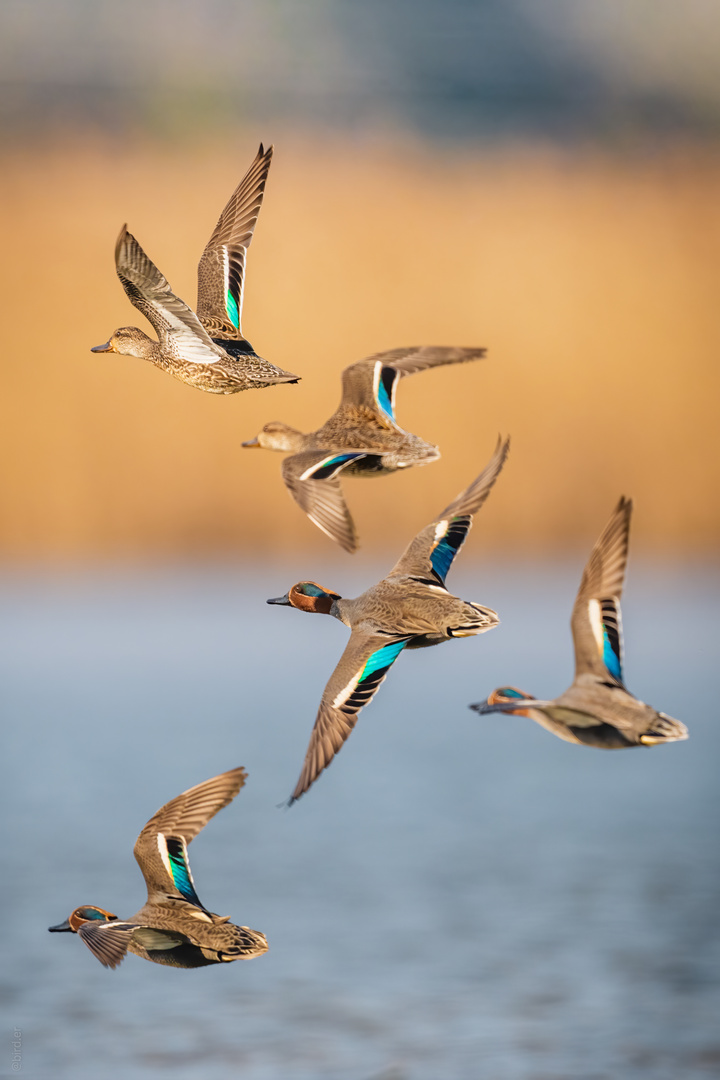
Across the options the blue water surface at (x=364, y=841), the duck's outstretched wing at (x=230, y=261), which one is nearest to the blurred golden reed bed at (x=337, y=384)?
the blue water surface at (x=364, y=841)

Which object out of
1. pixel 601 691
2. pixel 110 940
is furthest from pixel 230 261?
pixel 110 940

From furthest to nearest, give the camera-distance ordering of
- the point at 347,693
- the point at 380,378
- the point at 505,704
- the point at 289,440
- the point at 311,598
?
the point at 311,598 → the point at 289,440 → the point at 380,378 → the point at 347,693 → the point at 505,704

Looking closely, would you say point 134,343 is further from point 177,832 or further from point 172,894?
point 172,894

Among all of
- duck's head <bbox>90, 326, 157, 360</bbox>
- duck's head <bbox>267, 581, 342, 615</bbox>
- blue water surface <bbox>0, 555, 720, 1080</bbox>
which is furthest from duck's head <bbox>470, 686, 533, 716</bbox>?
blue water surface <bbox>0, 555, 720, 1080</bbox>

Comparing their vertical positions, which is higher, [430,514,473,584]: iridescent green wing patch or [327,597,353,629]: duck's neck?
[430,514,473,584]: iridescent green wing patch

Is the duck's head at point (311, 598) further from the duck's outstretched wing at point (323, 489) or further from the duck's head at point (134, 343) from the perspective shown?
the duck's head at point (134, 343)

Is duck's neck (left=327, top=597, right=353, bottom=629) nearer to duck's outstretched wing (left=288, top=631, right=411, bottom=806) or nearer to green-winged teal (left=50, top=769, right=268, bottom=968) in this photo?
duck's outstretched wing (left=288, top=631, right=411, bottom=806)
